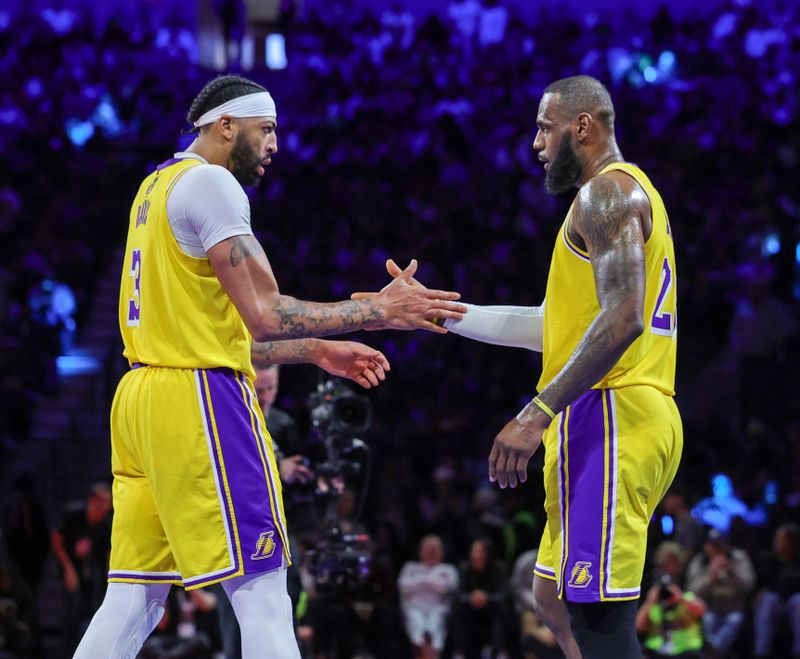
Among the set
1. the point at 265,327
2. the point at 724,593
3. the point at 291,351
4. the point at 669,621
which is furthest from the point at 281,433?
the point at 724,593

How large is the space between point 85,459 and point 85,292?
2.57m

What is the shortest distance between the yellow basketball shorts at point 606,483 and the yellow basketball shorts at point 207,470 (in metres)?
0.87

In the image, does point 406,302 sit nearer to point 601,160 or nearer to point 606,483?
point 601,160

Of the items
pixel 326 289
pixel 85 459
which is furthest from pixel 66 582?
pixel 326 289

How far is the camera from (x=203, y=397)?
366 centimetres

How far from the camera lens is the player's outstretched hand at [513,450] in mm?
3605

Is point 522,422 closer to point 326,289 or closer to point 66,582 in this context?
point 66,582

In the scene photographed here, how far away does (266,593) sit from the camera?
361 centimetres

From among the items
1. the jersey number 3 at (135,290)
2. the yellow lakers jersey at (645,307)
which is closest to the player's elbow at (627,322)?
the yellow lakers jersey at (645,307)

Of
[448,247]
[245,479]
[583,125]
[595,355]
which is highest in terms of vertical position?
[448,247]

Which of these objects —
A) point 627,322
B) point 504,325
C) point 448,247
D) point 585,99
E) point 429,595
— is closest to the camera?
point 627,322

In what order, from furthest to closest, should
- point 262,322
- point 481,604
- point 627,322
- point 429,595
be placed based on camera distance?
point 429,595, point 481,604, point 262,322, point 627,322

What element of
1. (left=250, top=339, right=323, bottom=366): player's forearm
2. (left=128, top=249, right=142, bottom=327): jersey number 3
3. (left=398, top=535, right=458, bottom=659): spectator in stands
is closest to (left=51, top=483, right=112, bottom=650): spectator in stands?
(left=398, top=535, right=458, bottom=659): spectator in stands

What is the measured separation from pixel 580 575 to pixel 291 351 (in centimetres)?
133
